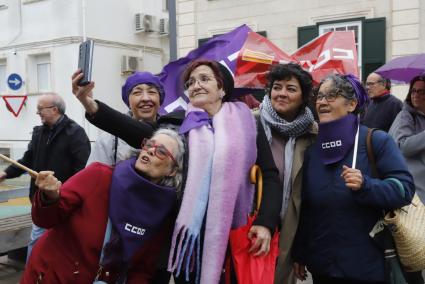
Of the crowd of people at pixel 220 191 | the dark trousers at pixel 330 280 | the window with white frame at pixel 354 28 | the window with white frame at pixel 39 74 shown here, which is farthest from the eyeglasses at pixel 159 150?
the window with white frame at pixel 39 74

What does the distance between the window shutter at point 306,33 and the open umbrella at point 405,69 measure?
476 centimetres

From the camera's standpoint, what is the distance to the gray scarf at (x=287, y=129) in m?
2.55

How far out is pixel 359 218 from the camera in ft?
7.73

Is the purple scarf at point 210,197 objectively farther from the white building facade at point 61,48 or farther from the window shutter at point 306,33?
the white building facade at point 61,48

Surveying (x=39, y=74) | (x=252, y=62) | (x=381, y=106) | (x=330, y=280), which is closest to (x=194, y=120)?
(x=330, y=280)

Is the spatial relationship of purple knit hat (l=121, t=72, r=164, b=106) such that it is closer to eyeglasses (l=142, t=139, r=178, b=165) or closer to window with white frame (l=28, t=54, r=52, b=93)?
eyeglasses (l=142, t=139, r=178, b=165)

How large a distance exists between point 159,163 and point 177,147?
127mm

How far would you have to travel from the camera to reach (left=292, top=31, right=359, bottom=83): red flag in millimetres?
5703

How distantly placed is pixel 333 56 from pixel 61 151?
130 inches

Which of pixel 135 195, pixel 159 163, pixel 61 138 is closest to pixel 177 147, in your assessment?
pixel 159 163

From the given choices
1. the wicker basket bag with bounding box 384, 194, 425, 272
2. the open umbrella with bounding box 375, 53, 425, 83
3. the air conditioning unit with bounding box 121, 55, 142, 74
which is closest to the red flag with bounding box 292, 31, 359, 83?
the open umbrella with bounding box 375, 53, 425, 83

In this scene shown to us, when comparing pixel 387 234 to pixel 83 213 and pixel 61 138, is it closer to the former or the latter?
pixel 83 213

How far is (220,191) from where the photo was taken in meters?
2.19

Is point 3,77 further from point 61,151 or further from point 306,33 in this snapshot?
point 61,151
